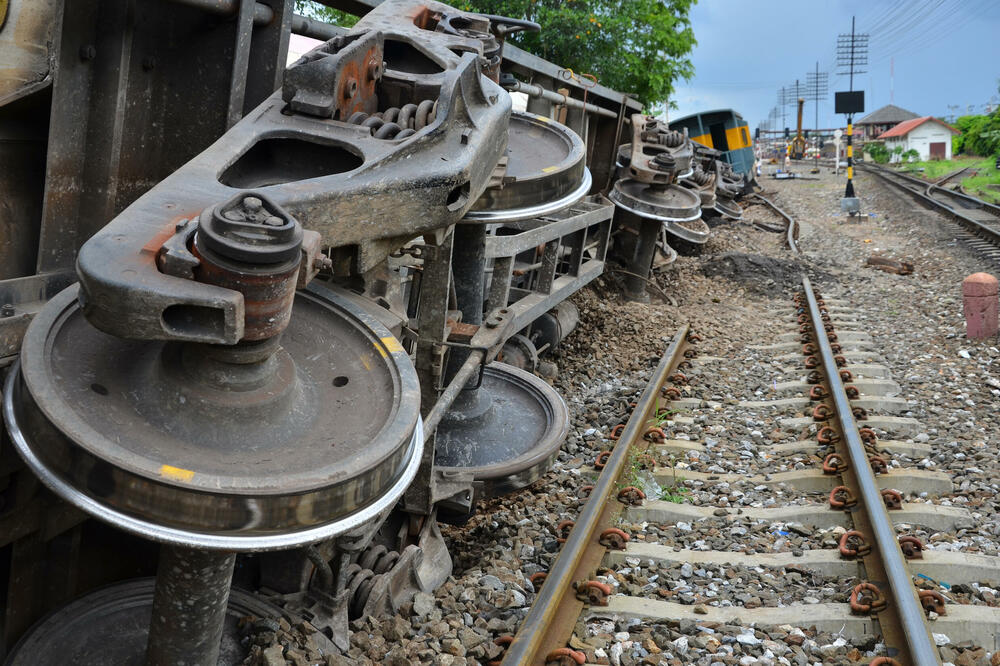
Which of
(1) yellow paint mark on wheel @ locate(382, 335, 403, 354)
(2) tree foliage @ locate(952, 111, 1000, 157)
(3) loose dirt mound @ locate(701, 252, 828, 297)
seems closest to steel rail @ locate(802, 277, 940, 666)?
(1) yellow paint mark on wheel @ locate(382, 335, 403, 354)

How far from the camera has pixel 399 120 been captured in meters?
2.76

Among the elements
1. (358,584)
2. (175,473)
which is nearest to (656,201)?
(358,584)

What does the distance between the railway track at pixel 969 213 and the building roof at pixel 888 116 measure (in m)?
72.6

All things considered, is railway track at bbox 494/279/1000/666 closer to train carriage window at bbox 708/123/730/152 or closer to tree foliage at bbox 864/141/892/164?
train carriage window at bbox 708/123/730/152

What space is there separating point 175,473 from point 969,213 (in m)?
19.3

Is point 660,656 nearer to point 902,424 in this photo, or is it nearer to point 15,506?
point 15,506

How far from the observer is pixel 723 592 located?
143 inches

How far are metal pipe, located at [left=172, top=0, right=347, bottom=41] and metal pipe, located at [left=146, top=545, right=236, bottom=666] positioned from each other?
1.73 metres

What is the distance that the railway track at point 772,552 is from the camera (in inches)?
127

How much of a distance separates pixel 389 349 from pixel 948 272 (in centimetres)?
1121

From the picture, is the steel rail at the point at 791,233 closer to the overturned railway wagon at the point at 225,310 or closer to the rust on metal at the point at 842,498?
the rust on metal at the point at 842,498

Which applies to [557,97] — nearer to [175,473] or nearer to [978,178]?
[175,473]

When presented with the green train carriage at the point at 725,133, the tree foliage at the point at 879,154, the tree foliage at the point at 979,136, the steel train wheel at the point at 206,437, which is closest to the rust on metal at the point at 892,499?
the steel train wheel at the point at 206,437

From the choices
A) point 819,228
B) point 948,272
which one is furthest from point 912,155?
point 948,272
